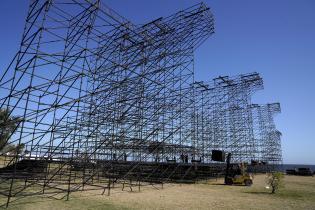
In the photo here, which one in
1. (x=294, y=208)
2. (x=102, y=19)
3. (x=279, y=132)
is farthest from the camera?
(x=279, y=132)

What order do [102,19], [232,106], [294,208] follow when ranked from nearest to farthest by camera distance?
[294,208] → [102,19] → [232,106]

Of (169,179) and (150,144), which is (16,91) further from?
(169,179)

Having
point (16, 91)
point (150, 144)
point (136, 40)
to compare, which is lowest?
point (150, 144)

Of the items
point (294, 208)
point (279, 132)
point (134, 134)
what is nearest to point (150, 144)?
point (134, 134)

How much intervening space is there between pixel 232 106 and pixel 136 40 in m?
19.5

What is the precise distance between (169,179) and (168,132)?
165 inches

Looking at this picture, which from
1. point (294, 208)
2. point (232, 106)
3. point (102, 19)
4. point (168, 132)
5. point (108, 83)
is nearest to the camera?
point (294, 208)

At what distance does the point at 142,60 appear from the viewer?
57.2ft

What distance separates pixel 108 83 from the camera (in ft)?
55.6

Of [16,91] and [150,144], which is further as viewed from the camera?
[150,144]

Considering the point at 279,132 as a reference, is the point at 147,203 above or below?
below

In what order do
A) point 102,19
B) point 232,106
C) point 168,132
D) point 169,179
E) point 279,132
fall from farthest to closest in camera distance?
point 279,132 < point 232,106 < point 169,179 < point 168,132 < point 102,19

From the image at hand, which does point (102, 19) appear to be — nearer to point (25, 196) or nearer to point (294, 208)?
point (25, 196)

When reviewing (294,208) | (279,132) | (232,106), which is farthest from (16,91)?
(279,132)
